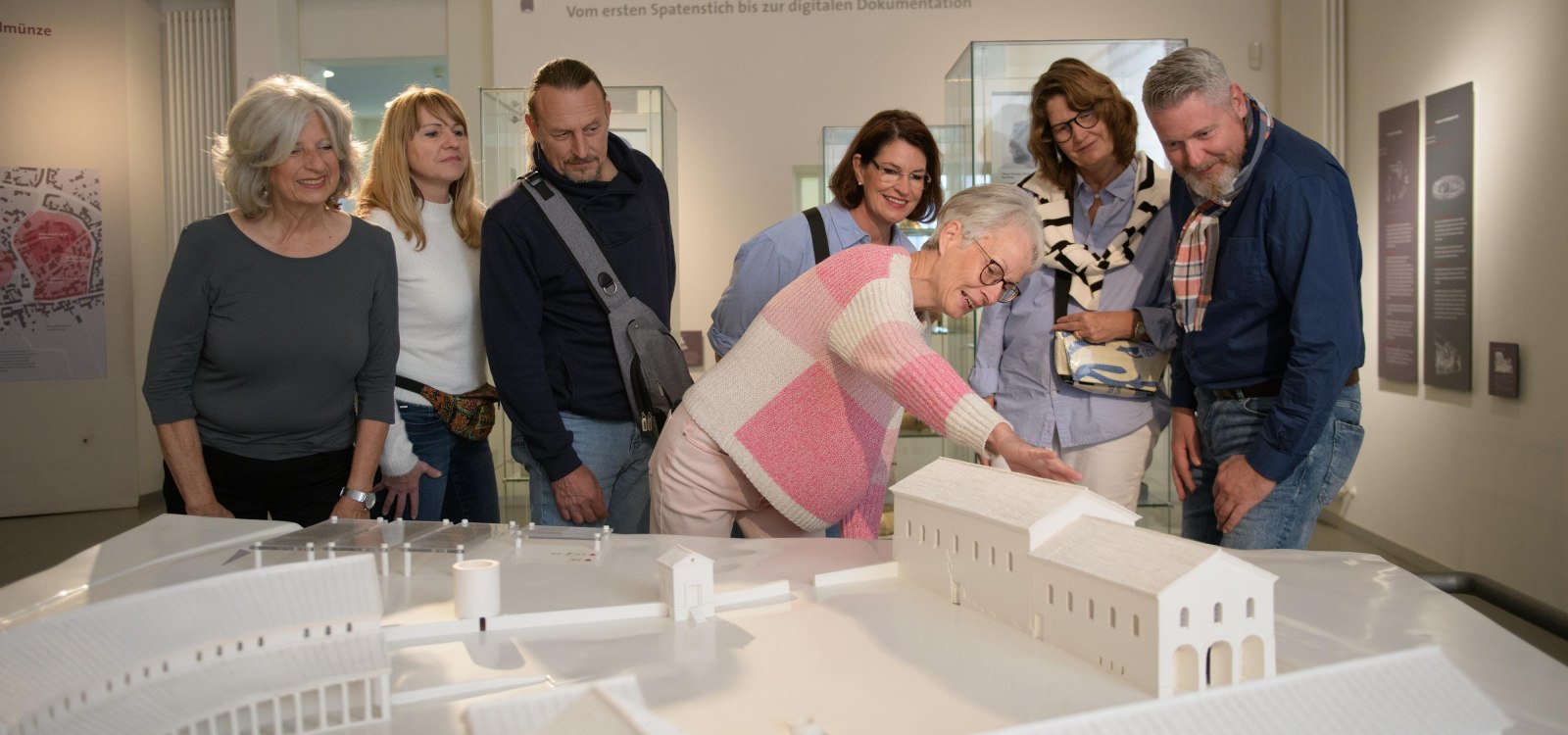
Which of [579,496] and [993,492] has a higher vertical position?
[993,492]

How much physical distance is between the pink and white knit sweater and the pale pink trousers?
73 millimetres

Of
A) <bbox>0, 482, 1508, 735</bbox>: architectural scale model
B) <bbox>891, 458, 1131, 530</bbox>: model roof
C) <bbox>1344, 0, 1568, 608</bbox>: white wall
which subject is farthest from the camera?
<bbox>1344, 0, 1568, 608</bbox>: white wall

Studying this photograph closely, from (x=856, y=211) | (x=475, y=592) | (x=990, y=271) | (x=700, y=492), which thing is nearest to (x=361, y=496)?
(x=700, y=492)

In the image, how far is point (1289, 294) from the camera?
260 centimetres

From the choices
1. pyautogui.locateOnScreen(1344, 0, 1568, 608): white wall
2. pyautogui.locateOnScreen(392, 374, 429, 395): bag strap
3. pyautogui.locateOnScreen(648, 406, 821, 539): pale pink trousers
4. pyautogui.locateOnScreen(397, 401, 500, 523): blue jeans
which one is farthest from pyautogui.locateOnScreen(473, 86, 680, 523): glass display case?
pyautogui.locateOnScreen(1344, 0, 1568, 608): white wall

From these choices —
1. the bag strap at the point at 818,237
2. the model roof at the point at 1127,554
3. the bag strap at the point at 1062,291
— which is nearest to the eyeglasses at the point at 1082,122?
the bag strap at the point at 1062,291

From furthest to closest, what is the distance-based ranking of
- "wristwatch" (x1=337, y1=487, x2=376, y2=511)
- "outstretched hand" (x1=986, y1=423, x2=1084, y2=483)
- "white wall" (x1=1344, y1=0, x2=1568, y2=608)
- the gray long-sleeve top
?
"white wall" (x1=1344, y1=0, x2=1568, y2=608)
"wristwatch" (x1=337, y1=487, x2=376, y2=511)
the gray long-sleeve top
"outstretched hand" (x1=986, y1=423, x2=1084, y2=483)

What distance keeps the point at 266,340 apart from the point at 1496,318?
193 inches

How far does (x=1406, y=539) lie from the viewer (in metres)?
5.96

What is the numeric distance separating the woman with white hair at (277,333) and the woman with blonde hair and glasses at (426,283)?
6.8 inches

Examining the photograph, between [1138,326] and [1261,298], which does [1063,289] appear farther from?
[1261,298]

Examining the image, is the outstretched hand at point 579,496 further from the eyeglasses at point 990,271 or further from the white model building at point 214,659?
the white model building at point 214,659

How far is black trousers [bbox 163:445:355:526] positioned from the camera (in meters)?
2.92

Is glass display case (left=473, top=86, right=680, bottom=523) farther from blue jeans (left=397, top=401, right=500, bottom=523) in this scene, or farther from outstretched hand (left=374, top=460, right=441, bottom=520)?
outstretched hand (left=374, top=460, right=441, bottom=520)
